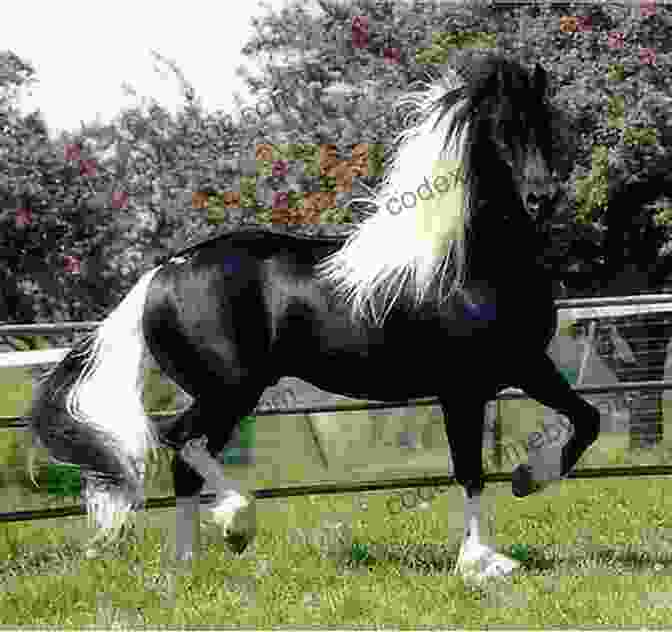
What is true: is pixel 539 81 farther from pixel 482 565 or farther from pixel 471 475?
pixel 482 565

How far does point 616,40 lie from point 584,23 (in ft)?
2.11

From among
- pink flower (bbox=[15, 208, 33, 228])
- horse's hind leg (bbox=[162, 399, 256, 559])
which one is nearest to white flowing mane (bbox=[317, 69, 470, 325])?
horse's hind leg (bbox=[162, 399, 256, 559])

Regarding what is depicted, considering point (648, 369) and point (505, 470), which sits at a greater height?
point (648, 369)

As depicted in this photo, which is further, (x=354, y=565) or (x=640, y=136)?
(x=640, y=136)

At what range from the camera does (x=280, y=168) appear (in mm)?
15766

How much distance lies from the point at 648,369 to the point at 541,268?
3.15 metres

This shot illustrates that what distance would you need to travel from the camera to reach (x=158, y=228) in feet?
73.2

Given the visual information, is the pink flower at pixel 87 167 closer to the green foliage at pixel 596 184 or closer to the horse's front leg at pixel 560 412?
the green foliage at pixel 596 184

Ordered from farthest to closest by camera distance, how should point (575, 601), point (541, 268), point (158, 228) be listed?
point (158, 228), point (541, 268), point (575, 601)

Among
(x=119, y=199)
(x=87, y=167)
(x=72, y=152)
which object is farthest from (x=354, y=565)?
(x=87, y=167)

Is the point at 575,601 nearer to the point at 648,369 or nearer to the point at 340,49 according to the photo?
the point at 648,369

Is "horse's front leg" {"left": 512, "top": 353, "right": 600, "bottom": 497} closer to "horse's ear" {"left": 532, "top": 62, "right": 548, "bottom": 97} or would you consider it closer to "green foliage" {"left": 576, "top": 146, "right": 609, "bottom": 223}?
"horse's ear" {"left": 532, "top": 62, "right": 548, "bottom": 97}

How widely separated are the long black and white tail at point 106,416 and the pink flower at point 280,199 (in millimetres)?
10633

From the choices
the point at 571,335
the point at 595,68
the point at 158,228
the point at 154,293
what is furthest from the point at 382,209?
the point at 158,228
